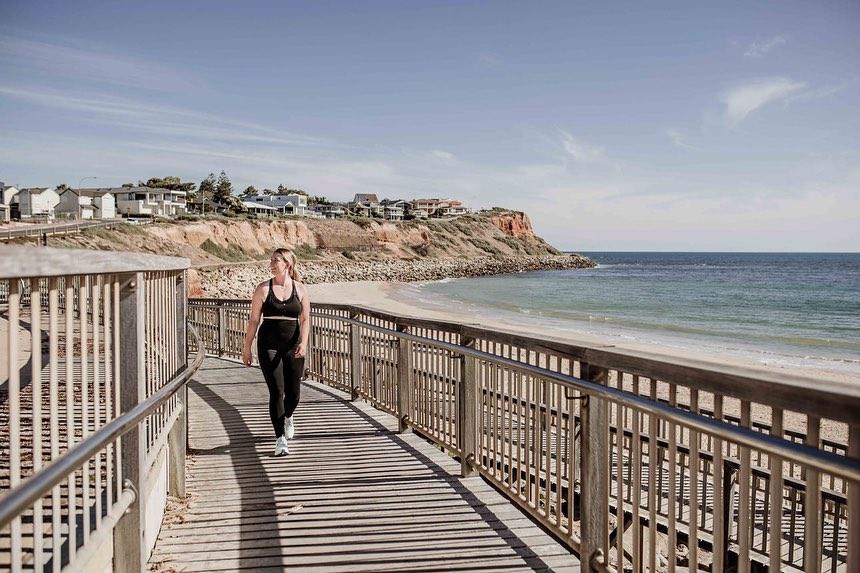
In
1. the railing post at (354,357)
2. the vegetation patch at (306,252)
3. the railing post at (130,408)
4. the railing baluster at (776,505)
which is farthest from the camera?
the vegetation patch at (306,252)

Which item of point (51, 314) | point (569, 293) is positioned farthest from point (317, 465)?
point (569, 293)

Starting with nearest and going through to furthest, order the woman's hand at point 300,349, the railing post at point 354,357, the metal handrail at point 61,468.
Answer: the metal handrail at point 61,468 < the woman's hand at point 300,349 < the railing post at point 354,357

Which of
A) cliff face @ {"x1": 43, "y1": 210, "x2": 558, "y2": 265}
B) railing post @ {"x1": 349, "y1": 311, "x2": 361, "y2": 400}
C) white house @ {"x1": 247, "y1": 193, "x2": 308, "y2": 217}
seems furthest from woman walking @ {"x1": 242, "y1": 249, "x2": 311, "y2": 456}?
white house @ {"x1": 247, "y1": 193, "x2": 308, "y2": 217}

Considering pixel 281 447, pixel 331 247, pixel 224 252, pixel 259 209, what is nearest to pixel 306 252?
pixel 331 247

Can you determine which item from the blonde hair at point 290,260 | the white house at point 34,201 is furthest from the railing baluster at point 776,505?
the white house at point 34,201

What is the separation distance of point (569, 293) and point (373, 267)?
29998mm

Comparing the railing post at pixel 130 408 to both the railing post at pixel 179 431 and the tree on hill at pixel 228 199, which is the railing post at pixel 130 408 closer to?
the railing post at pixel 179 431

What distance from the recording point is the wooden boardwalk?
3945mm

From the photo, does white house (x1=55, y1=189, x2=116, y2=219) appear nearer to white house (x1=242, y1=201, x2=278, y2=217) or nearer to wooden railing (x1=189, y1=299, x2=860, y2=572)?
white house (x1=242, y1=201, x2=278, y2=217)

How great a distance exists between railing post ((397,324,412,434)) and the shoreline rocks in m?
27.6

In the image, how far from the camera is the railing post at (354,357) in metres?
8.41

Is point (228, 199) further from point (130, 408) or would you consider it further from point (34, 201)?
point (130, 408)

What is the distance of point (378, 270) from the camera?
278 feet

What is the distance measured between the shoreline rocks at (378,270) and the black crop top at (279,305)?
27763 millimetres
